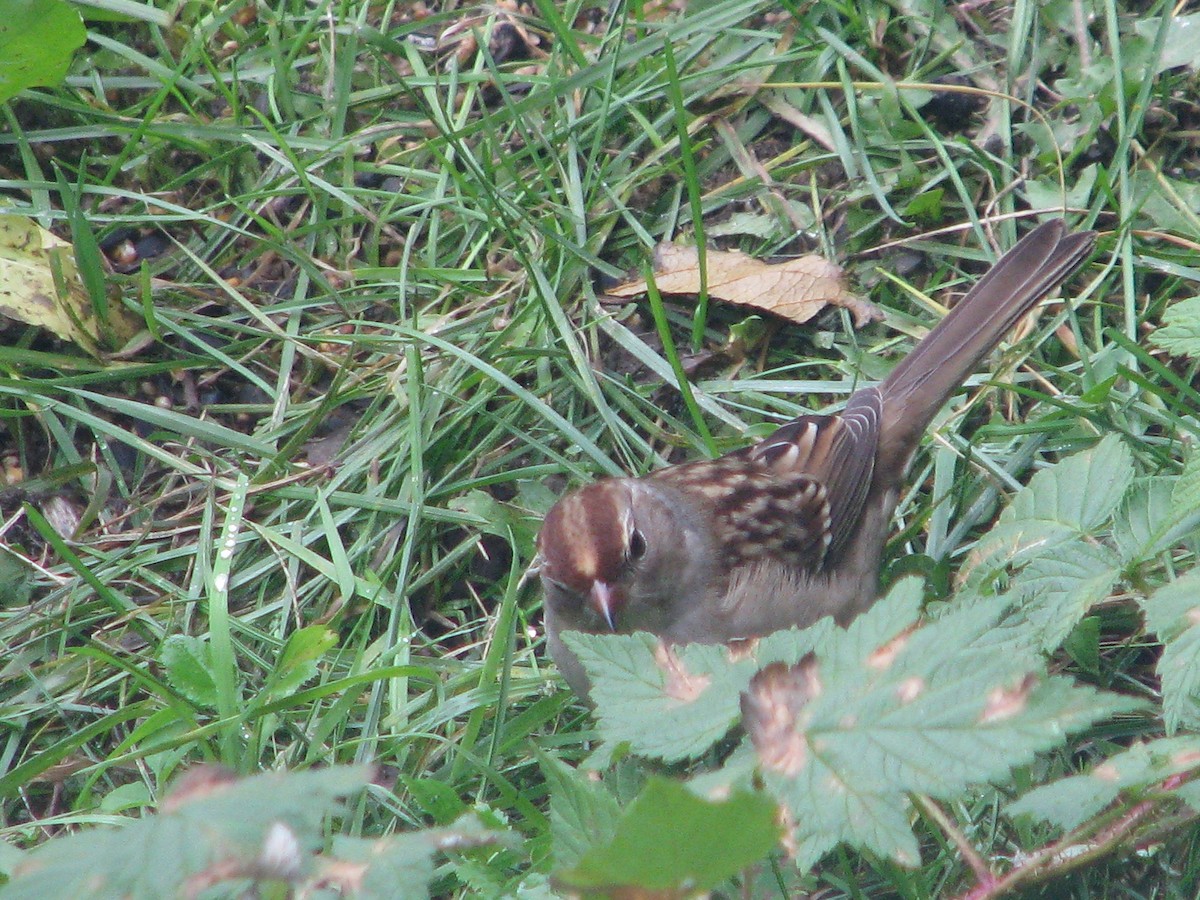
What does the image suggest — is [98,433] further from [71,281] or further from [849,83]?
[849,83]

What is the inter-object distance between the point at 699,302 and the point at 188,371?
5.49ft

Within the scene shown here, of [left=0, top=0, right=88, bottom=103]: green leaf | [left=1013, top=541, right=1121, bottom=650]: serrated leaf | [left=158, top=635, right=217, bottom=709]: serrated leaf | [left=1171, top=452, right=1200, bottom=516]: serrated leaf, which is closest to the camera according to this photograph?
[left=1171, top=452, right=1200, bottom=516]: serrated leaf

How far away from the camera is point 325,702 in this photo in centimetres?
347

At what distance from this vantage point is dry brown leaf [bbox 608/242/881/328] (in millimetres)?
4043

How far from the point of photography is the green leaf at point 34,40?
4090mm

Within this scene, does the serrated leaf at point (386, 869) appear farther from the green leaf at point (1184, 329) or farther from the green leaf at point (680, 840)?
the green leaf at point (1184, 329)

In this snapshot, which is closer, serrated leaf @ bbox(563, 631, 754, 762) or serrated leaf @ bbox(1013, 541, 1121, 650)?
serrated leaf @ bbox(563, 631, 754, 762)

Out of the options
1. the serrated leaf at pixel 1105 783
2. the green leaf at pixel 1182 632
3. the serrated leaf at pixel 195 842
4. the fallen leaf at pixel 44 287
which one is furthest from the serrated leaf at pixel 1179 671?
the fallen leaf at pixel 44 287

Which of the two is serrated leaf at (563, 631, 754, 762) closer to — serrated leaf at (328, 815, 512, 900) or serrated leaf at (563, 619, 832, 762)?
serrated leaf at (563, 619, 832, 762)

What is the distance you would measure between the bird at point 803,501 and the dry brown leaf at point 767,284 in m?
0.35

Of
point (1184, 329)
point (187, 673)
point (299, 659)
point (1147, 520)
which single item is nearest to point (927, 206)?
point (1184, 329)

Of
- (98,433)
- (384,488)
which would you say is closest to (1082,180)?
(384,488)

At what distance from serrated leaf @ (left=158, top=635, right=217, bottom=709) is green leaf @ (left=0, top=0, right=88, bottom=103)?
204 cm

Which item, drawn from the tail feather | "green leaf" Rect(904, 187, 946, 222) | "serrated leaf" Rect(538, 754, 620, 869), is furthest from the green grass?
"serrated leaf" Rect(538, 754, 620, 869)
